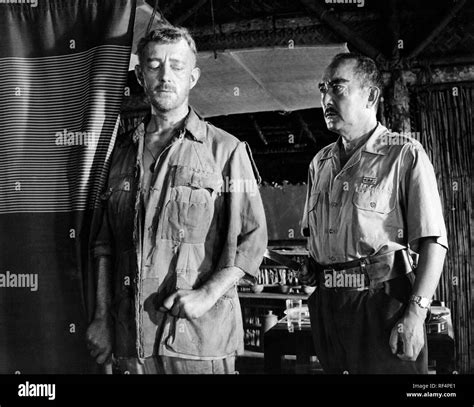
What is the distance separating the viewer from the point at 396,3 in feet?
11.3

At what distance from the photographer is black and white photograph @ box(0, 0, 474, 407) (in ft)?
7.66

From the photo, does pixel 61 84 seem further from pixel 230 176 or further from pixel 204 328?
pixel 204 328

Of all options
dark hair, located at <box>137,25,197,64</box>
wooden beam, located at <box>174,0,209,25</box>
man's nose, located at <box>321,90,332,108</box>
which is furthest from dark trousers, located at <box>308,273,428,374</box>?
wooden beam, located at <box>174,0,209,25</box>

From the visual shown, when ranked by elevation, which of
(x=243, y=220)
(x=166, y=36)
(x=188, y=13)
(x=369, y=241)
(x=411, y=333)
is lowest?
(x=411, y=333)

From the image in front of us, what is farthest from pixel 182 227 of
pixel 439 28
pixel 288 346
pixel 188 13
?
pixel 439 28

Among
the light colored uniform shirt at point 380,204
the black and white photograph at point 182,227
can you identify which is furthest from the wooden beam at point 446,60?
the light colored uniform shirt at point 380,204

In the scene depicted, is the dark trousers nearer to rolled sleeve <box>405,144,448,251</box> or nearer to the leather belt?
the leather belt

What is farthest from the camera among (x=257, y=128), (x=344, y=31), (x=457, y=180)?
(x=257, y=128)

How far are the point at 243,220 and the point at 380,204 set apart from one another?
1.79 ft

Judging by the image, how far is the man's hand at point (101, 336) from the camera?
96.0 inches

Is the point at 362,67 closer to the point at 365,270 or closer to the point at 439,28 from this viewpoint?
the point at 365,270

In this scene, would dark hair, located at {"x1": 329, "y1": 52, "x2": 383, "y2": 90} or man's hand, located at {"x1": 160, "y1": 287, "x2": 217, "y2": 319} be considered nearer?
man's hand, located at {"x1": 160, "y1": 287, "x2": 217, "y2": 319}

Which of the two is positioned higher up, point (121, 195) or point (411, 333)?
point (121, 195)

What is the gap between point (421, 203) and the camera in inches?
91.4
